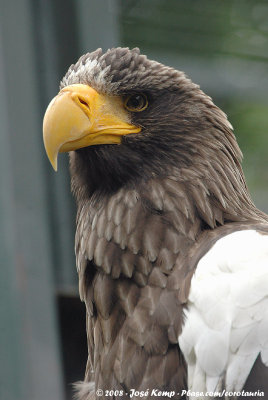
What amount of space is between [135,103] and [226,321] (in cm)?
74

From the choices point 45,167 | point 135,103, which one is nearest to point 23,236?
point 45,167

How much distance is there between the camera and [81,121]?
2.18 meters

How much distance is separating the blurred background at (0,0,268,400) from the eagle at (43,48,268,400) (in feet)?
4.52

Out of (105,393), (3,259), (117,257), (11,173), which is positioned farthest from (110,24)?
(105,393)

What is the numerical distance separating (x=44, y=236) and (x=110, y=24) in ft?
3.64

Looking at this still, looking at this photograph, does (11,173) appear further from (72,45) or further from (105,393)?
(105,393)

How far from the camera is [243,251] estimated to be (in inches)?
80.0

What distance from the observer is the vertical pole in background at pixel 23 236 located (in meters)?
3.71

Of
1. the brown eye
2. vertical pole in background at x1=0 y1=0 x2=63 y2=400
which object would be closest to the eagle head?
the brown eye

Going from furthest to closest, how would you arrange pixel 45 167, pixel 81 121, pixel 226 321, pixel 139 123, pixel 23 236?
1. pixel 45 167
2. pixel 23 236
3. pixel 139 123
4. pixel 81 121
5. pixel 226 321

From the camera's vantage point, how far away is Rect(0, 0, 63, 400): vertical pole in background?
371 centimetres

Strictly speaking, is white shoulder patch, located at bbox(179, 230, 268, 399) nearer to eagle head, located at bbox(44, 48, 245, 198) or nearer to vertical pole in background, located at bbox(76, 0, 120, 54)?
eagle head, located at bbox(44, 48, 245, 198)

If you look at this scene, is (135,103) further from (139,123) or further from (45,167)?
(45,167)

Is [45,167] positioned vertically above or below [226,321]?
above
